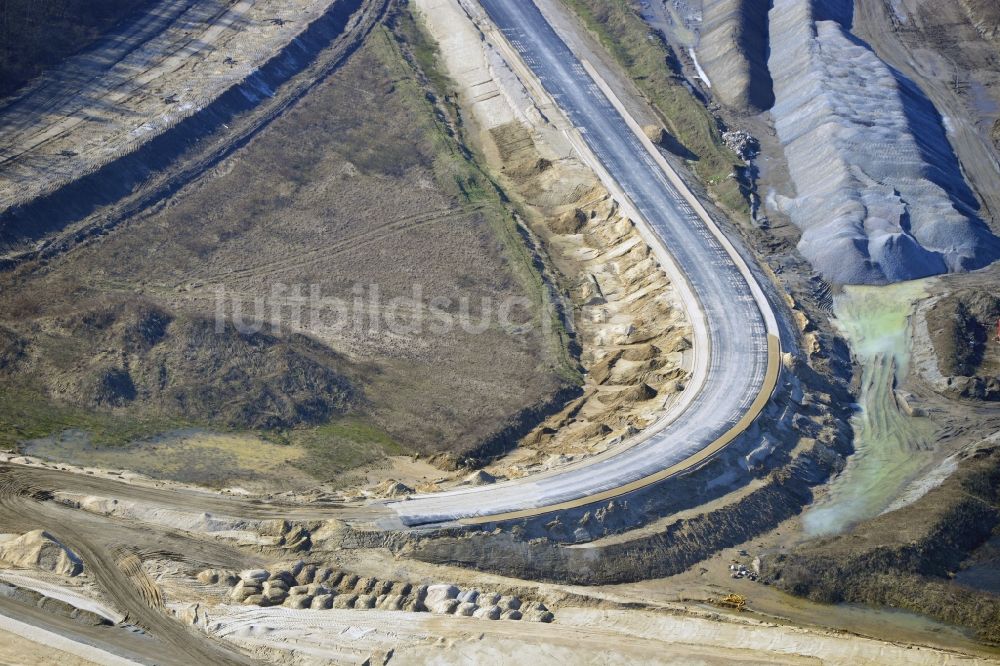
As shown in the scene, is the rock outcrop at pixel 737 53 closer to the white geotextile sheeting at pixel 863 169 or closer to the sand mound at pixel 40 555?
the white geotextile sheeting at pixel 863 169

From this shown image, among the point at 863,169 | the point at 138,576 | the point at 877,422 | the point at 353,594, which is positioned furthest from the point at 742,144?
the point at 138,576

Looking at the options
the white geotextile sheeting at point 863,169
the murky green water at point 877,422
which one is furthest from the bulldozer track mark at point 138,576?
the white geotextile sheeting at point 863,169

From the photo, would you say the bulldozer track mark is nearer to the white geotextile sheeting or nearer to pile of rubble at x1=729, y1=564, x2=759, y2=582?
pile of rubble at x1=729, y1=564, x2=759, y2=582

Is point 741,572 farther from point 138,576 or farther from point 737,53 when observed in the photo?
point 737,53

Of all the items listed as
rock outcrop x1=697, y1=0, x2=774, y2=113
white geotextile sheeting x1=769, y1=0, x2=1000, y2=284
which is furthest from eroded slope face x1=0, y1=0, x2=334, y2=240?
white geotextile sheeting x1=769, y1=0, x2=1000, y2=284

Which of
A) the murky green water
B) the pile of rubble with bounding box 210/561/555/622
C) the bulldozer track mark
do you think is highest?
the bulldozer track mark
